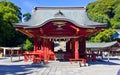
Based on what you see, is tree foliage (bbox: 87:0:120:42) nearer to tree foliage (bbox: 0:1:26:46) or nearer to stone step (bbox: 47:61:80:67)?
tree foliage (bbox: 0:1:26:46)

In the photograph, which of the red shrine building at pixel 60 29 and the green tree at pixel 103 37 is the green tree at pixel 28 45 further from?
the red shrine building at pixel 60 29

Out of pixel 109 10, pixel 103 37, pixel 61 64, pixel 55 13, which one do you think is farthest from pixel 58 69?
pixel 109 10

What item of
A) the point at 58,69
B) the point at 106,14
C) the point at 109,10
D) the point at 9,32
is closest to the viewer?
the point at 58,69

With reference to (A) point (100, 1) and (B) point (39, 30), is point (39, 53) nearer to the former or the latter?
(B) point (39, 30)

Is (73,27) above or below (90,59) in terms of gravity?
above

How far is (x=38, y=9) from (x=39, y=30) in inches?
273

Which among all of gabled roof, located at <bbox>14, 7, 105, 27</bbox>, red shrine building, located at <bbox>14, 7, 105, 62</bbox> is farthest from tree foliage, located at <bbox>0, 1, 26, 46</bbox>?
red shrine building, located at <bbox>14, 7, 105, 62</bbox>

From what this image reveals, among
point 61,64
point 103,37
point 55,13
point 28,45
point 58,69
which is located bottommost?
point 58,69

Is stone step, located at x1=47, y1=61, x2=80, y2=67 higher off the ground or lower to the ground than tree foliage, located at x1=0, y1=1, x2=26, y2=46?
lower

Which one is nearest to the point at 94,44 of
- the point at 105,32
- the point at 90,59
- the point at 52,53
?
the point at 105,32

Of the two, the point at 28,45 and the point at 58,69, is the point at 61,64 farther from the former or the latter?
the point at 28,45

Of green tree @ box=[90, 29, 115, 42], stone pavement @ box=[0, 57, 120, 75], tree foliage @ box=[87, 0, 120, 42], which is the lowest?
stone pavement @ box=[0, 57, 120, 75]

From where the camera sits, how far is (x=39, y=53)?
90.0ft

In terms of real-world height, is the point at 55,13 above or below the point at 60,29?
above
